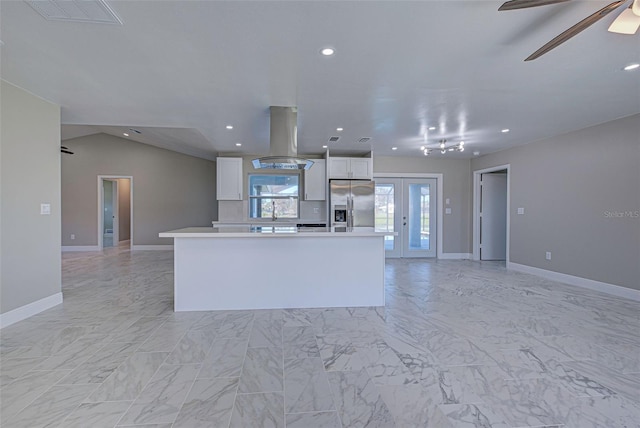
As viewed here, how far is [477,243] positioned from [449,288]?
10.5 feet

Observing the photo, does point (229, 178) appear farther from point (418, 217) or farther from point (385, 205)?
point (418, 217)

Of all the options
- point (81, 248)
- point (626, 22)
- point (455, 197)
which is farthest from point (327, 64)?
point (81, 248)

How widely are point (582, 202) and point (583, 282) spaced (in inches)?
48.8

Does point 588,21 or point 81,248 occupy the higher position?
point 588,21

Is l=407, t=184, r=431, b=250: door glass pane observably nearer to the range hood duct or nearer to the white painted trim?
the range hood duct

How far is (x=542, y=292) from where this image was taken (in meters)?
4.40

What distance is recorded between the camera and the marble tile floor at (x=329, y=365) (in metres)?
1.77

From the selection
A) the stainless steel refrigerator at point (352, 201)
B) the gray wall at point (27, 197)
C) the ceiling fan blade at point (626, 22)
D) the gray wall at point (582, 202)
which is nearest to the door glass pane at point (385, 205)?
the stainless steel refrigerator at point (352, 201)

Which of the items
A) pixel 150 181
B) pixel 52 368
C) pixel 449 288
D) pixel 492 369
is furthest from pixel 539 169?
pixel 150 181

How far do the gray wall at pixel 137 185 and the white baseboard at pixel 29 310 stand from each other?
517cm

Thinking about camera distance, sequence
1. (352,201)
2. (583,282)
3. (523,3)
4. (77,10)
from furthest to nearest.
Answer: (352,201), (583,282), (77,10), (523,3)

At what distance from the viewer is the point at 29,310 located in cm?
333

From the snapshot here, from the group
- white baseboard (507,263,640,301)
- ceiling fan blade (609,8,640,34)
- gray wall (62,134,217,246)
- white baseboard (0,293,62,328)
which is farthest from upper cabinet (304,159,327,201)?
ceiling fan blade (609,8,640,34)

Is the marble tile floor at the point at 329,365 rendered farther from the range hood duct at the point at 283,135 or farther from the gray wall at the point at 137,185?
the gray wall at the point at 137,185
